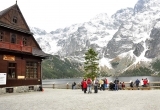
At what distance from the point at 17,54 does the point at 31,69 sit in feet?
15.6

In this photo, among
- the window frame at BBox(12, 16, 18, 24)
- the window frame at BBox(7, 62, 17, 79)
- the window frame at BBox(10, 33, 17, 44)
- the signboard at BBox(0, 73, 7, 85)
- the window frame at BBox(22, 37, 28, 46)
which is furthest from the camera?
the window frame at BBox(22, 37, 28, 46)

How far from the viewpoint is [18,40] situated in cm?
4153

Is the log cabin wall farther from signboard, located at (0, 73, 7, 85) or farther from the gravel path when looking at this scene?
the gravel path

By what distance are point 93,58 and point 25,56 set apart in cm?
4530

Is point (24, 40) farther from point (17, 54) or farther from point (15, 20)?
point (17, 54)

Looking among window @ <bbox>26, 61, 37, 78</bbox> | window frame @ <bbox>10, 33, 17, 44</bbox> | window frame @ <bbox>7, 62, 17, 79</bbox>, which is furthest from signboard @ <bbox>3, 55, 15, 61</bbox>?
window @ <bbox>26, 61, 37, 78</bbox>

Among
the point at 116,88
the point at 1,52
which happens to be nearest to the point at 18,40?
the point at 1,52

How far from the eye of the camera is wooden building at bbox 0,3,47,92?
37219mm

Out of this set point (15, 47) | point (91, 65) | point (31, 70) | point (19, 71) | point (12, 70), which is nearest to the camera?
point (15, 47)

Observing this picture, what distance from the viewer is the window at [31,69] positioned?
41963 mm

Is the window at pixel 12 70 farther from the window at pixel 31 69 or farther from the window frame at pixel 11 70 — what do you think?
the window at pixel 31 69

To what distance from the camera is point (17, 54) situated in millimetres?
39344

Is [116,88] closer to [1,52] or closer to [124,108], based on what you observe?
[1,52]

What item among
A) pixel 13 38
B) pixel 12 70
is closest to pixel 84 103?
pixel 12 70
